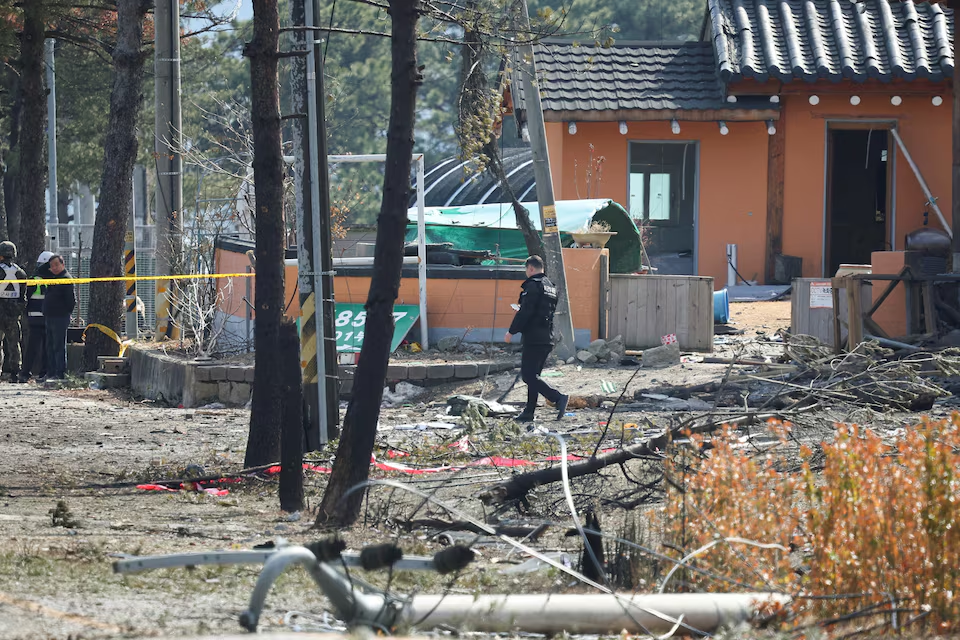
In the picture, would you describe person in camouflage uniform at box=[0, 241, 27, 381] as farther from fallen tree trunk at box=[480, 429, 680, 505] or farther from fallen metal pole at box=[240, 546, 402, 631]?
fallen metal pole at box=[240, 546, 402, 631]

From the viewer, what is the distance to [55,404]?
13922 millimetres

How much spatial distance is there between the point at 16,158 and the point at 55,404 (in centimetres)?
1749

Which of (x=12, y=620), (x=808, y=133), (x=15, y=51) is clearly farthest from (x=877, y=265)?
(x=15, y=51)

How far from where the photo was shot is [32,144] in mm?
20656

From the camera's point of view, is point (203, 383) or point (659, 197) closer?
point (203, 383)

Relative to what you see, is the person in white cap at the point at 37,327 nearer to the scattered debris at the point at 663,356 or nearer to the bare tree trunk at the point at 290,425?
the scattered debris at the point at 663,356

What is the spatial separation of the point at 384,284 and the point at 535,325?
496 cm

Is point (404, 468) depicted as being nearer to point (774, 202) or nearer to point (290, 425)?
point (290, 425)

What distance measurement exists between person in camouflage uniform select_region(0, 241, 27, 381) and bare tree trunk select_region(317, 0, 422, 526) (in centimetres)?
1072

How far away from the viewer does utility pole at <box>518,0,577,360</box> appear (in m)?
14.1

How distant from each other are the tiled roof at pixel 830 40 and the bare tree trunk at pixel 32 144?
11212 millimetres

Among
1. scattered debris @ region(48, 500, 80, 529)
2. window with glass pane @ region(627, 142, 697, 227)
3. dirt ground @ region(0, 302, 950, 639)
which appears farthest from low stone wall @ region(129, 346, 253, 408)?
window with glass pane @ region(627, 142, 697, 227)

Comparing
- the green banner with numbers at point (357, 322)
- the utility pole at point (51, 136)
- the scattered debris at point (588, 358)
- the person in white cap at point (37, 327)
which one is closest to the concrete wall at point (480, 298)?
the green banner with numbers at point (357, 322)

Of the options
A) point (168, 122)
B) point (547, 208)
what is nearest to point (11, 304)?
point (168, 122)
